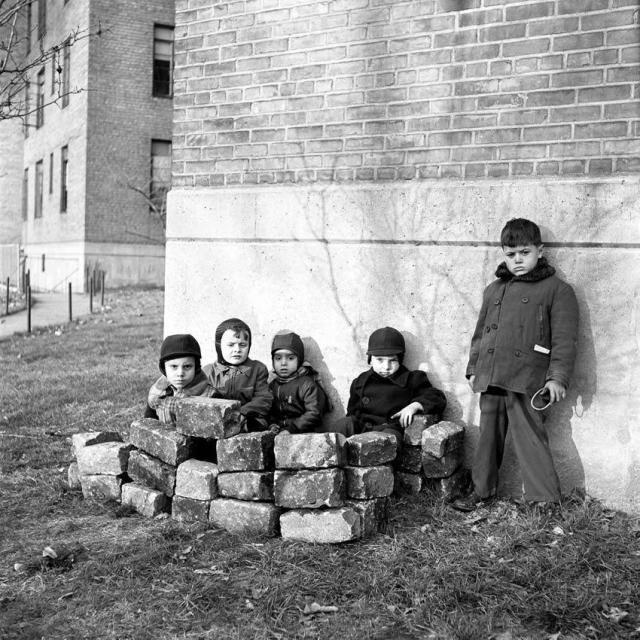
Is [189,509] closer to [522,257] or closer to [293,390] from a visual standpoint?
[293,390]

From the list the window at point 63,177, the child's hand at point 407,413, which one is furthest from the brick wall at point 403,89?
the window at point 63,177

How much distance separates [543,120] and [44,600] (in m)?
3.73

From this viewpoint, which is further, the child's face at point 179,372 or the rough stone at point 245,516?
the child's face at point 179,372

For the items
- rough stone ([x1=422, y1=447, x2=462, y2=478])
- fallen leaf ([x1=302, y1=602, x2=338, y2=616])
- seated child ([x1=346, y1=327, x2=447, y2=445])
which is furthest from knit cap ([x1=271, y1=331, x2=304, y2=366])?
fallen leaf ([x1=302, y1=602, x2=338, y2=616])

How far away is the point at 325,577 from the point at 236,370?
1.87 meters

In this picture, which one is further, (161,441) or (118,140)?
(118,140)

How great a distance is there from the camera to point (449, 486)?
462cm

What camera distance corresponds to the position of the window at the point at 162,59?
Answer: 910 inches

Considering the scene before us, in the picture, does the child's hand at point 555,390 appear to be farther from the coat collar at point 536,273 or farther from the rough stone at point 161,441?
the rough stone at point 161,441

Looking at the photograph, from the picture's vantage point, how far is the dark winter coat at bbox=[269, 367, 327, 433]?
5.15 metres

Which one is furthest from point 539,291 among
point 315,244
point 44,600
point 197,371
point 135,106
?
point 135,106

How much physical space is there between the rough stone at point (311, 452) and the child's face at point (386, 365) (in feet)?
3.12

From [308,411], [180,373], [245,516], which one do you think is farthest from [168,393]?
[245,516]

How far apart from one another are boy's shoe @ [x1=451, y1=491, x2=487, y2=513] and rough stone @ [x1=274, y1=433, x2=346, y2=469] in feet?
2.79
